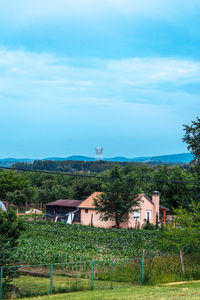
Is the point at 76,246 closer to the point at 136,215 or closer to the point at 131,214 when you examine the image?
the point at 131,214

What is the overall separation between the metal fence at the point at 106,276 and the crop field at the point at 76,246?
2.95 metres

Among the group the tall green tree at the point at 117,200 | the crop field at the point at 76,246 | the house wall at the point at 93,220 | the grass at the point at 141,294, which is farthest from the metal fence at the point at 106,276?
the house wall at the point at 93,220

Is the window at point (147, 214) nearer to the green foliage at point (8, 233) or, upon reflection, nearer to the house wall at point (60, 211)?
the house wall at point (60, 211)

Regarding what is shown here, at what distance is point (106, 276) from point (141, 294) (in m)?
4.23

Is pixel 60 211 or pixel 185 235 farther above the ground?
pixel 60 211

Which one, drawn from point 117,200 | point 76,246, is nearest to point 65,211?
point 117,200

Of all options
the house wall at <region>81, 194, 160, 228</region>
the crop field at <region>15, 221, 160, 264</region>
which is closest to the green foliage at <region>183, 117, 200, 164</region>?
the crop field at <region>15, 221, 160, 264</region>

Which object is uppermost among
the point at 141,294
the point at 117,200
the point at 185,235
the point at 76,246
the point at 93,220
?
the point at 117,200

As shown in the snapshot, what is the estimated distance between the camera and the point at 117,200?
56875 mm

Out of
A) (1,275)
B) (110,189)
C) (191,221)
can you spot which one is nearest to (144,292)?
(1,275)

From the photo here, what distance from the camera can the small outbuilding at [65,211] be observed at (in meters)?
64.8

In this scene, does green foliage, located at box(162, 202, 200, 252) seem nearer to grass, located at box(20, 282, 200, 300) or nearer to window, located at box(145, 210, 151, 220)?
grass, located at box(20, 282, 200, 300)

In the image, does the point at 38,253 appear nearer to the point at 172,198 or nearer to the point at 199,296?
the point at 199,296

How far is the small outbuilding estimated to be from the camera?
64.8 m
